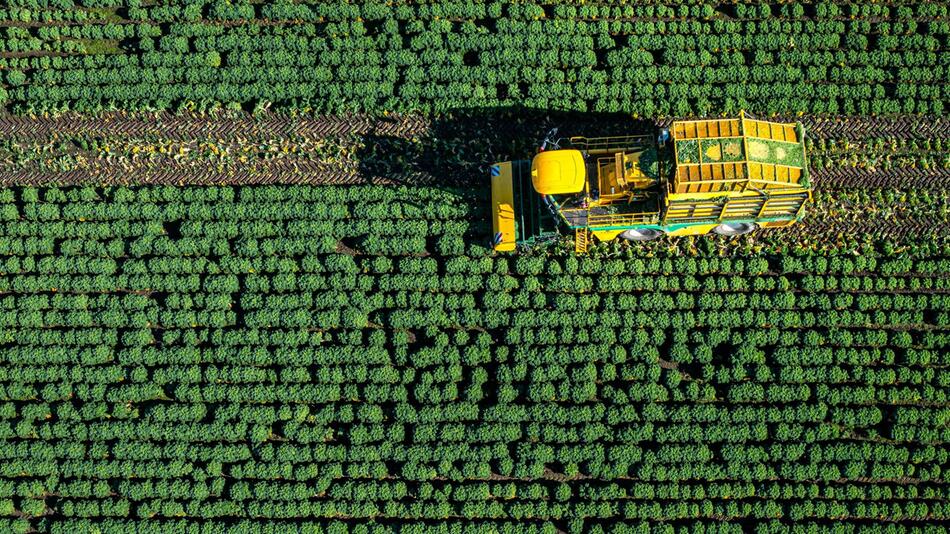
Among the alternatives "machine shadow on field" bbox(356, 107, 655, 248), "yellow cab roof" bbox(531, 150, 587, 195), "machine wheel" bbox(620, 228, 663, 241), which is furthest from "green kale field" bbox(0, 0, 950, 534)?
"yellow cab roof" bbox(531, 150, 587, 195)

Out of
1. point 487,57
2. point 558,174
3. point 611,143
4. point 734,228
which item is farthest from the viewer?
point 487,57

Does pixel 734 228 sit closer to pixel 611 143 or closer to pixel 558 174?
pixel 611 143

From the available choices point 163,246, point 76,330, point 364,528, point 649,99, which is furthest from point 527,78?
point 76,330

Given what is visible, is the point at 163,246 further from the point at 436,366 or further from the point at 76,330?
the point at 436,366

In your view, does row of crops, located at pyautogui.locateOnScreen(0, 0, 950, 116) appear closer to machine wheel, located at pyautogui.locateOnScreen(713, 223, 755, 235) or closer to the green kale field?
the green kale field

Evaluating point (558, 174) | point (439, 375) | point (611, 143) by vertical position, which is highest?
point (611, 143)

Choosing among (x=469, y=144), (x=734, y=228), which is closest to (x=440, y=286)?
(x=469, y=144)

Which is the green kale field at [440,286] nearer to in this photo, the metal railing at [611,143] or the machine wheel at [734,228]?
the machine wheel at [734,228]

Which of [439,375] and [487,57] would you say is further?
[487,57]
